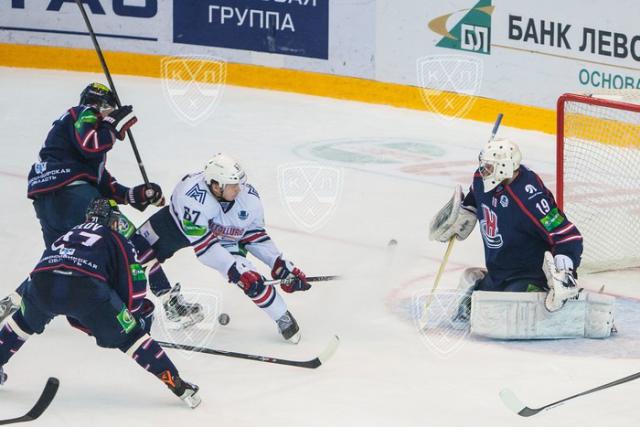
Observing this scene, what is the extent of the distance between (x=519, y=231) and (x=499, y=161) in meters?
0.33

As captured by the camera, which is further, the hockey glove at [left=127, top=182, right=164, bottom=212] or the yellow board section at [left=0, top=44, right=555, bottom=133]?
the yellow board section at [left=0, top=44, right=555, bottom=133]

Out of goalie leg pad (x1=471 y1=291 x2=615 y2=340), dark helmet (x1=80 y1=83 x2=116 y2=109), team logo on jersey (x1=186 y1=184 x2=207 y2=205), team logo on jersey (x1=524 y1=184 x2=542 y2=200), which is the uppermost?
dark helmet (x1=80 y1=83 x2=116 y2=109)

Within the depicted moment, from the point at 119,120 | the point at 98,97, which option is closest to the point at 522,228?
the point at 119,120

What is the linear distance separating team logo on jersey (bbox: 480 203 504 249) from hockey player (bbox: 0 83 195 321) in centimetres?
155

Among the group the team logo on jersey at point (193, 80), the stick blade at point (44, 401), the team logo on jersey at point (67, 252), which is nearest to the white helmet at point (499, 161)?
the team logo on jersey at point (67, 252)

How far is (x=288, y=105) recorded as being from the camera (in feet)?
34.4

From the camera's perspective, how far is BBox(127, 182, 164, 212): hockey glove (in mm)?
5934

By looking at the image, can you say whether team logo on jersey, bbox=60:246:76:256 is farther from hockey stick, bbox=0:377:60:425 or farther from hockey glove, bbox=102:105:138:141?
hockey glove, bbox=102:105:138:141

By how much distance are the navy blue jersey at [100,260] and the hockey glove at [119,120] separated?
38.6 inches

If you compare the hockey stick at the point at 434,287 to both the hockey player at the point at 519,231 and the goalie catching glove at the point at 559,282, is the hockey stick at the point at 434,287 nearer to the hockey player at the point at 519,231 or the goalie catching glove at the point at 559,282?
the hockey player at the point at 519,231

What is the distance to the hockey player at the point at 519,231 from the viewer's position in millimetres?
5484

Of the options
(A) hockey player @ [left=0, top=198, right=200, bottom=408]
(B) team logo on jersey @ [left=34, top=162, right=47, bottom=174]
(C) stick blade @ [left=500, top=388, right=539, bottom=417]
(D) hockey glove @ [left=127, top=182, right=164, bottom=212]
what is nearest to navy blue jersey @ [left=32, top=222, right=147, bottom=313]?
(A) hockey player @ [left=0, top=198, right=200, bottom=408]

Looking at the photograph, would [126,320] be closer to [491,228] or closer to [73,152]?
[73,152]

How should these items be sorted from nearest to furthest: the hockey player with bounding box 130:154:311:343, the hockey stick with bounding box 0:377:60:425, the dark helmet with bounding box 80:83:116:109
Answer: the hockey stick with bounding box 0:377:60:425 < the hockey player with bounding box 130:154:311:343 < the dark helmet with bounding box 80:83:116:109
